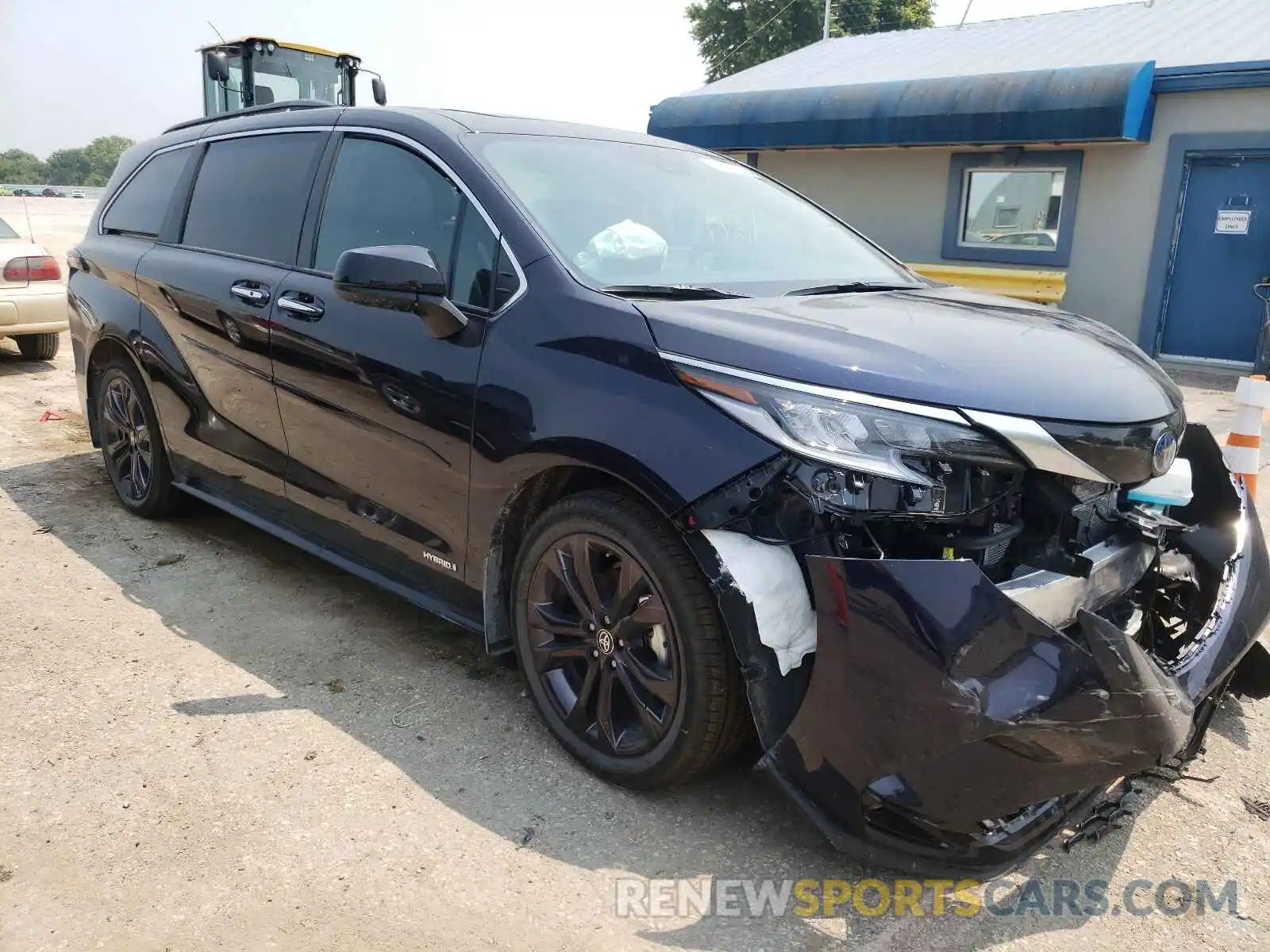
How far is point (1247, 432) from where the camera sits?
4219 millimetres

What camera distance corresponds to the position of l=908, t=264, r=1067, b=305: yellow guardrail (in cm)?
1134

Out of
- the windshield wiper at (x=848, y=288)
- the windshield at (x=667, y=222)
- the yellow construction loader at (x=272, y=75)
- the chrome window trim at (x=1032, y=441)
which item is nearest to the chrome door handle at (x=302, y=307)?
the windshield at (x=667, y=222)

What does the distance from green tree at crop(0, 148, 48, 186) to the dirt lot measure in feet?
309

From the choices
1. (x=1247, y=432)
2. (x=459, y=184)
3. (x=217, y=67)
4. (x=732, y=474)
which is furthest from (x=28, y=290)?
(x=1247, y=432)

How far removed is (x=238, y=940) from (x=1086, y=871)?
Answer: 6.54ft

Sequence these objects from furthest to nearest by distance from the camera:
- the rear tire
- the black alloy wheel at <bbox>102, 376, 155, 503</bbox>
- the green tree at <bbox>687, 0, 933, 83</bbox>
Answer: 1. the green tree at <bbox>687, 0, 933, 83</bbox>
2. the rear tire
3. the black alloy wheel at <bbox>102, 376, 155, 503</bbox>

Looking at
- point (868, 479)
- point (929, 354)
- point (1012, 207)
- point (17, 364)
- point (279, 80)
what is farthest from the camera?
point (279, 80)

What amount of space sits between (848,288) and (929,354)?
2.88ft

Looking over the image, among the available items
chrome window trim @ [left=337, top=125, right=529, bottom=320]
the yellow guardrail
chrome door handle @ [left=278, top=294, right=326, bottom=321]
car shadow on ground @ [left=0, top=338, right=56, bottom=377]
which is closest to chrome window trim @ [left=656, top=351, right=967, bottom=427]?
chrome window trim @ [left=337, top=125, right=529, bottom=320]

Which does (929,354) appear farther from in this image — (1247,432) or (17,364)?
(17,364)

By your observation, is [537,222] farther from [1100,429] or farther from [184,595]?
[184,595]

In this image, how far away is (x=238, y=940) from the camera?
7.05ft

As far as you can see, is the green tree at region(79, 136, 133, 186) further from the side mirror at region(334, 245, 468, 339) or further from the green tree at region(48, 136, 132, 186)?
the side mirror at region(334, 245, 468, 339)

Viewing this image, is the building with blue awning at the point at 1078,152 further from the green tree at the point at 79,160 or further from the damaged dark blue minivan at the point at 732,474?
the green tree at the point at 79,160
